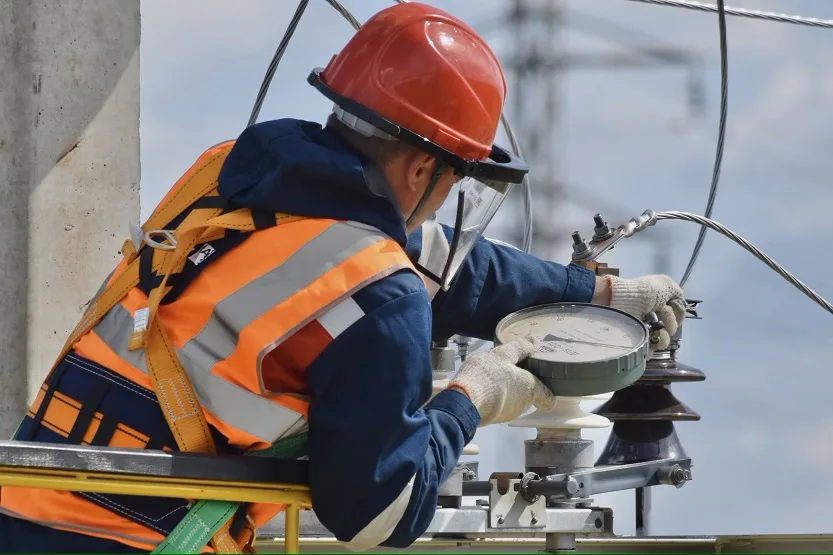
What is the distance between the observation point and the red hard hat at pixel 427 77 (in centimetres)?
234

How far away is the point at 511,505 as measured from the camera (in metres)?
3.18

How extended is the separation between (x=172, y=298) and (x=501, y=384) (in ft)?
2.50

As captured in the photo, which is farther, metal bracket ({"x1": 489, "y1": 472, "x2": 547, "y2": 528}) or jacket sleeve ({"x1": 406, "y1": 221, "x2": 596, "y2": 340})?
metal bracket ({"x1": 489, "y1": 472, "x2": 547, "y2": 528})

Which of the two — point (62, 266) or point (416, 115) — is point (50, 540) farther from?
point (62, 266)

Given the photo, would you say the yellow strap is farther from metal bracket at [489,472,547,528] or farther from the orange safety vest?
metal bracket at [489,472,547,528]

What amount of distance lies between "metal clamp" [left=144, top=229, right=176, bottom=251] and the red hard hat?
1.54 feet

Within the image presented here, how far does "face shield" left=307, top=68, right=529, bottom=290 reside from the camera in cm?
232

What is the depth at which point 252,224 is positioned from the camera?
2162 mm

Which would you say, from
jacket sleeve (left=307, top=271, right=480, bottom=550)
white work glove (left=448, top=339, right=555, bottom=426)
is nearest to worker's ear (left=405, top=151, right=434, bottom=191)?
jacket sleeve (left=307, top=271, right=480, bottom=550)

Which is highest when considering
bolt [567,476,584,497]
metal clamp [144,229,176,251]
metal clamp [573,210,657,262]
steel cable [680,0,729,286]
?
steel cable [680,0,729,286]

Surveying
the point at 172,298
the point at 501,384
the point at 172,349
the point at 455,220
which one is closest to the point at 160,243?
the point at 172,298

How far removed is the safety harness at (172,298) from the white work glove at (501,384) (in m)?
0.43

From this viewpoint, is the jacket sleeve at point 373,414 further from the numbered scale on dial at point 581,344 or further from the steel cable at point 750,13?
the steel cable at point 750,13

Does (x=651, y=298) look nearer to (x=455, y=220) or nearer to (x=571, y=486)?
(x=571, y=486)
